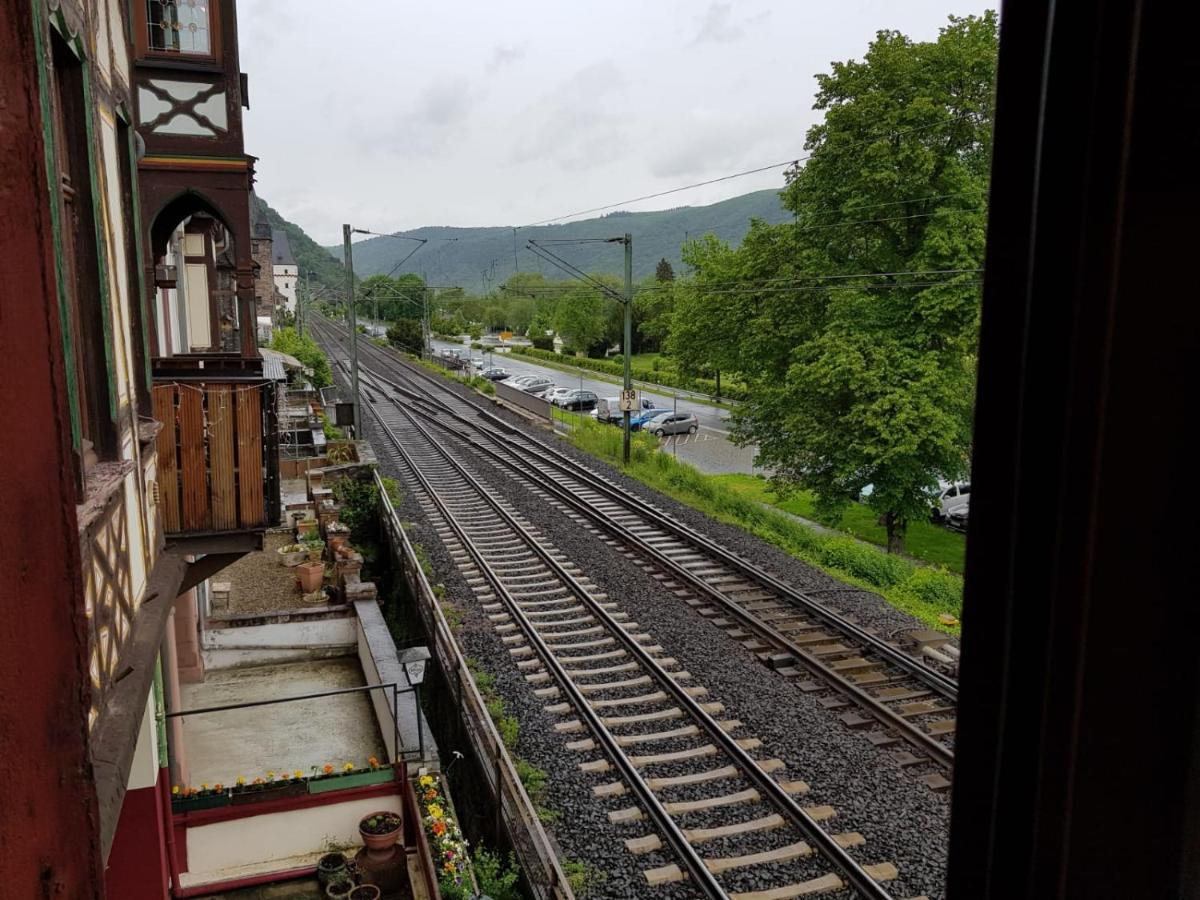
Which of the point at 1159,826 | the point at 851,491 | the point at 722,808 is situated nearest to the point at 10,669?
the point at 1159,826

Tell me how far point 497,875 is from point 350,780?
1.84 metres

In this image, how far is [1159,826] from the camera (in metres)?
0.90

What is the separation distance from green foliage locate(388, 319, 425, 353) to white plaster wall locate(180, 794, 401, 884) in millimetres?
61632

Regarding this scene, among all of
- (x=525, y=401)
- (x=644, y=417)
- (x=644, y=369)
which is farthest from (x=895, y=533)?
(x=644, y=369)

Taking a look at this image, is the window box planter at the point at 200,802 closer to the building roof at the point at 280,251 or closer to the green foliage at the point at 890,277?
the green foliage at the point at 890,277

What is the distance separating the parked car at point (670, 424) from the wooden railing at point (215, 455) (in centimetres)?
2841

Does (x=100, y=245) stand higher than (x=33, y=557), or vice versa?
(x=100, y=245)

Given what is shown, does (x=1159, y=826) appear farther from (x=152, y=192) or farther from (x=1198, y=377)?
(x=152, y=192)

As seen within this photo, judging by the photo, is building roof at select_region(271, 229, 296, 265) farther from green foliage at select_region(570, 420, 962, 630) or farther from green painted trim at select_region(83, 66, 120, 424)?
green painted trim at select_region(83, 66, 120, 424)

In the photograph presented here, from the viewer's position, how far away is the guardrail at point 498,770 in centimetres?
673

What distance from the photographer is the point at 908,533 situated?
2172cm

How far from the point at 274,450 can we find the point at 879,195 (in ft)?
41.6

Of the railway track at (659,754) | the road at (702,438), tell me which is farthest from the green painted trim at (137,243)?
the road at (702,438)

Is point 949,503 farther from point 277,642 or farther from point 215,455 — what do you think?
point 215,455
